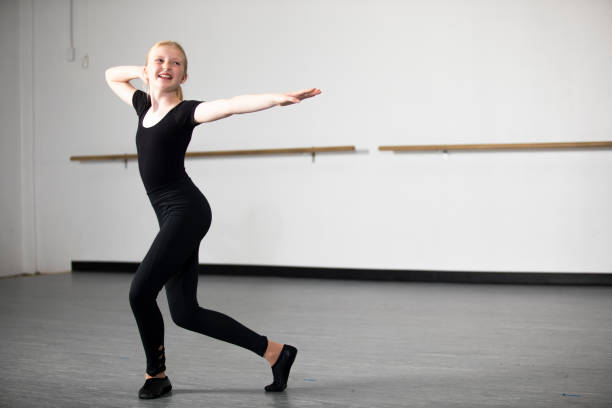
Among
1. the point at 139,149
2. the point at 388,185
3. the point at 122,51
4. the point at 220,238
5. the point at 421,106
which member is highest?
the point at 122,51

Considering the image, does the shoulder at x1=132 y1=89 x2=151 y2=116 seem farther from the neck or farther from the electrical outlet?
the electrical outlet

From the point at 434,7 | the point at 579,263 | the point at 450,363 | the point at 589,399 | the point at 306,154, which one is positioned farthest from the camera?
the point at 306,154

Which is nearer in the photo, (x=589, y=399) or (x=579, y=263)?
(x=589, y=399)

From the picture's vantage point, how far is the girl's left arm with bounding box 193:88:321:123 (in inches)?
62.3

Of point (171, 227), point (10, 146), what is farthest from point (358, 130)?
point (171, 227)

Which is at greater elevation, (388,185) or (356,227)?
(388,185)

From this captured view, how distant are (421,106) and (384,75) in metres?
0.37

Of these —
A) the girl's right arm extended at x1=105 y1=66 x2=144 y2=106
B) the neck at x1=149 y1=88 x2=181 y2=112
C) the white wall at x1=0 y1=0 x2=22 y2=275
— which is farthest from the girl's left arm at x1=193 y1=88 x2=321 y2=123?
the white wall at x1=0 y1=0 x2=22 y2=275

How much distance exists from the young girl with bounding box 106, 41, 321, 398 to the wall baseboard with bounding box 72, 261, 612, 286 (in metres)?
2.81

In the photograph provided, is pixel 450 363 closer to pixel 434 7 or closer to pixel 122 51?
pixel 434 7

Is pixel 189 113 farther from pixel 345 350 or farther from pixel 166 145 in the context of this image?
pixel 345 350

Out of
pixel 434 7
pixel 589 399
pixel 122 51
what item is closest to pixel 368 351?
pixel 589 399

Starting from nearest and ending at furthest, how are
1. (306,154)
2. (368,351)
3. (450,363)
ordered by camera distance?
(450,363)
(368,351)
(306,154)

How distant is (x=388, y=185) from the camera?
4.68 metres
